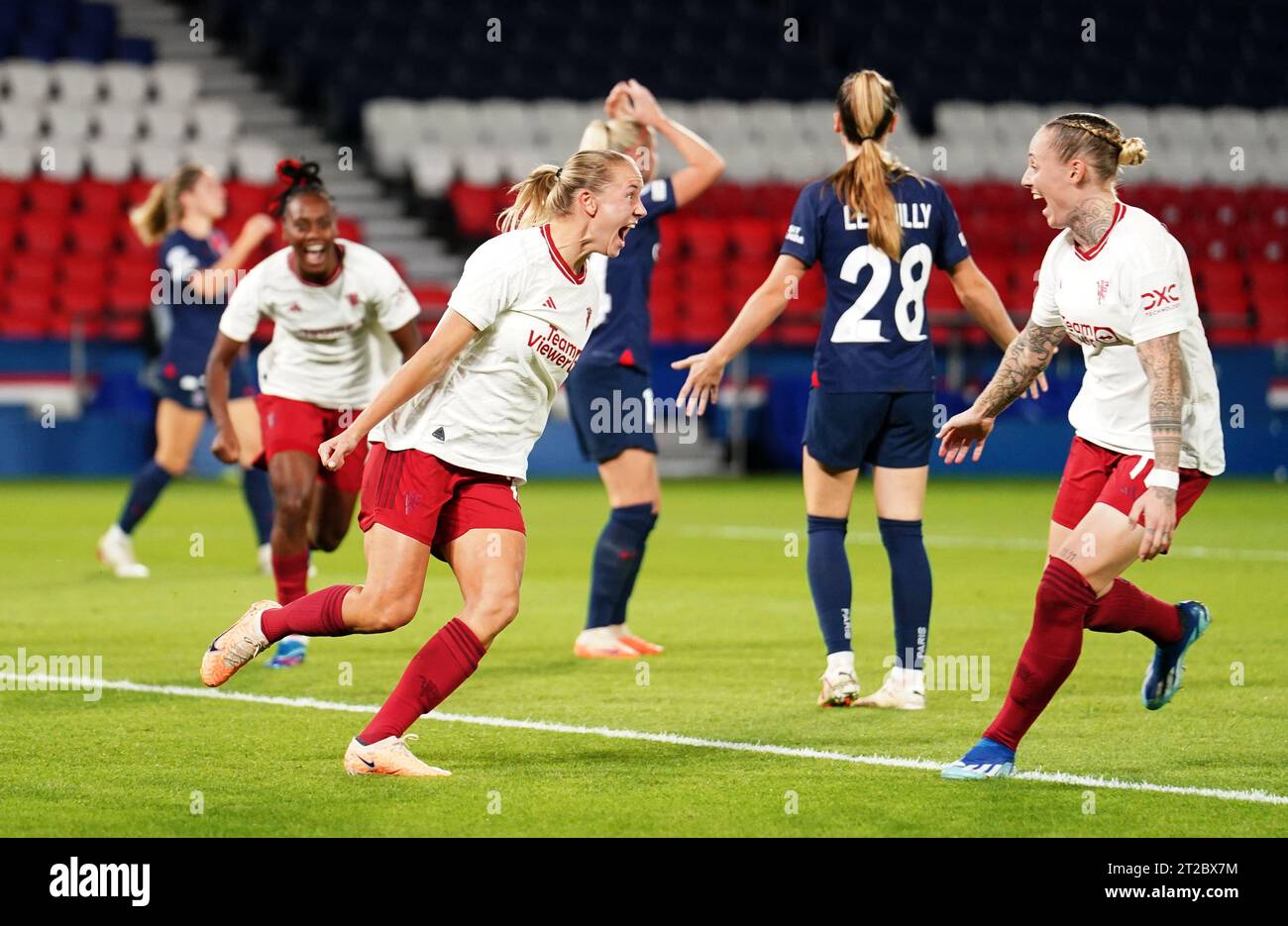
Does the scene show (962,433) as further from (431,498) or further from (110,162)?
(110,162)

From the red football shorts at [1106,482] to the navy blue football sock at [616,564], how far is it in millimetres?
3016

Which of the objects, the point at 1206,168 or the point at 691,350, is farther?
the point at 1206,168

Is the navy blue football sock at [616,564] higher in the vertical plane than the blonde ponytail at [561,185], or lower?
lower

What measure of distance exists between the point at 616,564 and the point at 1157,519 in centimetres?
385

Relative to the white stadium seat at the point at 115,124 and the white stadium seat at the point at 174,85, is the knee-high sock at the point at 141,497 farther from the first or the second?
the white stadium seat at the point at 174,85

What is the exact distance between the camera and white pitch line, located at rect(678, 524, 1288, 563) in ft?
44.6

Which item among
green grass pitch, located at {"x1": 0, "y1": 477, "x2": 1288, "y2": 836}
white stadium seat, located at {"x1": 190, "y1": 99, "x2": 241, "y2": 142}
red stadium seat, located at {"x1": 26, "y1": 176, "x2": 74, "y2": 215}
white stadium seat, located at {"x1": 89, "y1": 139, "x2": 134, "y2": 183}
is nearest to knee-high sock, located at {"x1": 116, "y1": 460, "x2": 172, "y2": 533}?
green grass pitch, located at {"x1": 0, "y1": 477, "x2": 1288, "y2": 836}

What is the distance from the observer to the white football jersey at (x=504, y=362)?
243 inches

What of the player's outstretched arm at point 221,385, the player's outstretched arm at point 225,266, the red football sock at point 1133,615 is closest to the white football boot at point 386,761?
the red football sock at point 1133,615

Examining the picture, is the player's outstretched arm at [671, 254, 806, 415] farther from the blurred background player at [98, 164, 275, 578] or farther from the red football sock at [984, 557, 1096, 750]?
the blurred background player at [98, 164, 275, 578]

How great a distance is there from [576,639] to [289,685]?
1753 mm
